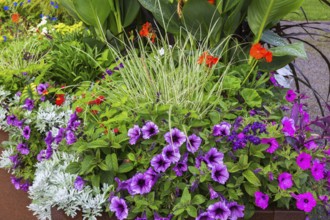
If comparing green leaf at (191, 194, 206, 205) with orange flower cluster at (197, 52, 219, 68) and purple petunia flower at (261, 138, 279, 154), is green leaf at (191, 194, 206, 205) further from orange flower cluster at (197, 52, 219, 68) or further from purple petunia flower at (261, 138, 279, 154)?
orange flower cluster at (197, 52, 219, 68)

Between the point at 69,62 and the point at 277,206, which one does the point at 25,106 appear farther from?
the point at 277,206

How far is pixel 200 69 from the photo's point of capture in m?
2.47

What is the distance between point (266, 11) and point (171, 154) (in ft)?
3.51

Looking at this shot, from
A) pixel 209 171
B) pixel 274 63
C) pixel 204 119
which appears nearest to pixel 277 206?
pixel 209 171

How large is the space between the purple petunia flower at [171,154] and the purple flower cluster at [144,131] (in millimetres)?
99

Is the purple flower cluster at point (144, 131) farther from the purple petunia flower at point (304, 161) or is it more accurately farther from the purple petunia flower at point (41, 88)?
the purple petunia flower at point (41, 88)

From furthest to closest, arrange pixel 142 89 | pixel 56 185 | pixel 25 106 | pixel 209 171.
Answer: pixel 25 106, pixel 142 89, pixel 56 185, pixel 209 171

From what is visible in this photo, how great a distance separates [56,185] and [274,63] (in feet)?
4.31

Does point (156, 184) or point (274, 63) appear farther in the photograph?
point (274, 63)

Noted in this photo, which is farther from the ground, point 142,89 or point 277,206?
point 142,89

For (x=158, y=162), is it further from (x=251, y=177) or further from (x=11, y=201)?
(x=11, y=201)

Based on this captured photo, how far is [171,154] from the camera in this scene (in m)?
2.00

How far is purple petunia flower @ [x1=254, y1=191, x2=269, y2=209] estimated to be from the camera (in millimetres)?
1947

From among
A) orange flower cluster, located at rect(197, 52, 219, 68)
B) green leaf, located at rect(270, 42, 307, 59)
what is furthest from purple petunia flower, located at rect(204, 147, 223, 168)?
green leaf, located at rect(270, 42, 307, 59)
